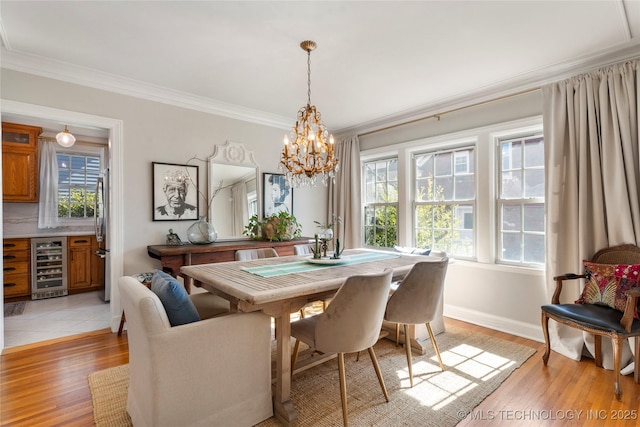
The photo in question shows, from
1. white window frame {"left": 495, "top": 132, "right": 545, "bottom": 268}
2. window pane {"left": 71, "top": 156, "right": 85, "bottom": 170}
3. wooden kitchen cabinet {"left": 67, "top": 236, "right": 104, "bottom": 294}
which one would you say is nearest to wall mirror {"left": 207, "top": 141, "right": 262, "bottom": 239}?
wooden kitchen cabinet {"left": 67, "top": 236, "right": 104, "bottom": 294}

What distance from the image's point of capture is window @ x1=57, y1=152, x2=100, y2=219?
4840 millimetres

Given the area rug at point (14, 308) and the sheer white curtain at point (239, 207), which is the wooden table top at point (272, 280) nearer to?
the sheer white curtain at point (239, 207)

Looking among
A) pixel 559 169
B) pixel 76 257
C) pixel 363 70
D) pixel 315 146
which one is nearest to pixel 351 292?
pixel 315 146

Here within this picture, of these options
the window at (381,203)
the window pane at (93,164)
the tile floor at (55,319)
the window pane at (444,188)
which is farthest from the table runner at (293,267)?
the window pane at (93,164)

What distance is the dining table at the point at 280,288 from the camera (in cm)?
173

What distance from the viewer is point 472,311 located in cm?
351

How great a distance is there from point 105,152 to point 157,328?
187 inches

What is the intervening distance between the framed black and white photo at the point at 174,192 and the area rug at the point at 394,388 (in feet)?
5.26

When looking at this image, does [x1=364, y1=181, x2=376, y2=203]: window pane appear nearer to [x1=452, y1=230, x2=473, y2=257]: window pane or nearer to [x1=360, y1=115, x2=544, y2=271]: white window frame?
[x1=360, y1=115, x2=544, y2=271]: white window frame

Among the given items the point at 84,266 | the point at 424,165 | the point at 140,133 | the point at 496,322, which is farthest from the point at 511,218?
the point at 84,266

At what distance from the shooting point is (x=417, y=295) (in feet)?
7.07

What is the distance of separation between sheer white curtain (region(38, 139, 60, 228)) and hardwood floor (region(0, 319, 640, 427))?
2.59 m

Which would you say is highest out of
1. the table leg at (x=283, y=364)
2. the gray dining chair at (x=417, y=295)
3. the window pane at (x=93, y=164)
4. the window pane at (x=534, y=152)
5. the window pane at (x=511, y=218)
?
the window pane at (x=93, y=164)

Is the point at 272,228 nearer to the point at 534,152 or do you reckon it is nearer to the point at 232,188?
the point at 232,188
